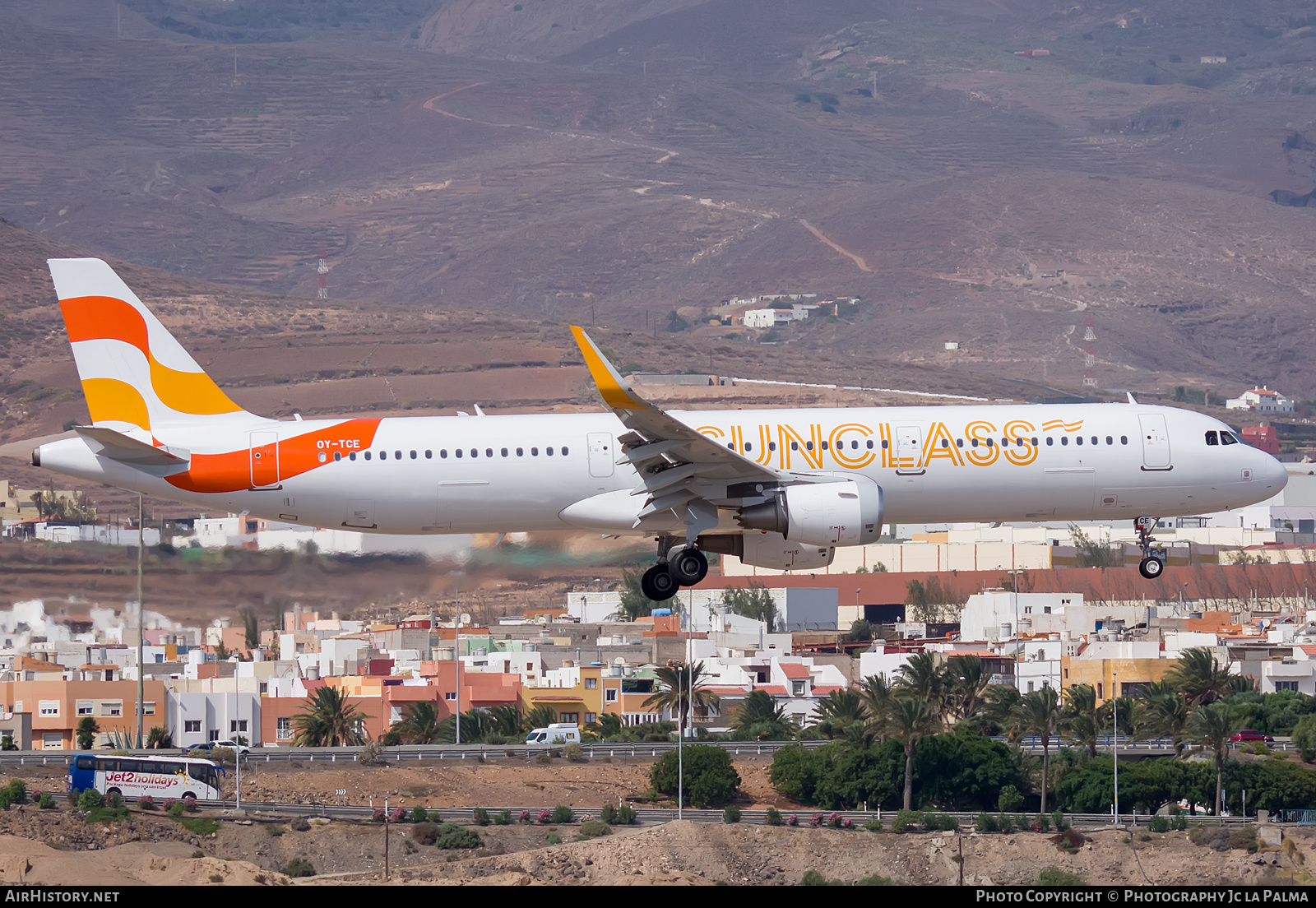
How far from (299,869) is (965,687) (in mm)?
45602

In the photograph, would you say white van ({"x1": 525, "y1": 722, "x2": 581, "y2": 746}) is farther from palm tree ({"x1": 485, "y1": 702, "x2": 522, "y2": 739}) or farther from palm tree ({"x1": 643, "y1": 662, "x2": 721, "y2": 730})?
palm tree ({"x1": 643, "y1": 662, "x2": 721, "y2": 730})

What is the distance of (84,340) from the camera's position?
50281 millimetres

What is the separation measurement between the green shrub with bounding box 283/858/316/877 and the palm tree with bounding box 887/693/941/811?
31.0 metres

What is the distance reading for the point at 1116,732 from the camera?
9306 cm

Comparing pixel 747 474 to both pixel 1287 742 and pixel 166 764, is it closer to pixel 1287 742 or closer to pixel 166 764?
pixel 166 764

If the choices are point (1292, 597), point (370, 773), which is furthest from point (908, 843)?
point (1292, 597)

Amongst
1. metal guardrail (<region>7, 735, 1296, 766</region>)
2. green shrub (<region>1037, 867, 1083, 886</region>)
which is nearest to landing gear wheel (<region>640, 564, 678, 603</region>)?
green shrub (<region>1037, 867, 1083, 886</region>)

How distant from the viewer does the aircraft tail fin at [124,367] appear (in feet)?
164

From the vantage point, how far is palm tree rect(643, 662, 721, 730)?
346 feet

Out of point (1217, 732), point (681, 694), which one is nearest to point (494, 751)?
point (681, 694)

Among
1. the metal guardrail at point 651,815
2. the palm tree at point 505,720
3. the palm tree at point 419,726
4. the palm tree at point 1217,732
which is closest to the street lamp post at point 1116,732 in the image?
the metal guardrail at point 651,815

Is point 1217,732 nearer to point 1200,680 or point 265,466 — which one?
point 1200,680

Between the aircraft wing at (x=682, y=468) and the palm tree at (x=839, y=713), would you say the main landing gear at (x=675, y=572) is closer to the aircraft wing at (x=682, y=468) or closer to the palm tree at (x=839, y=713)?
the aircraft wing at (x=682, y=468)

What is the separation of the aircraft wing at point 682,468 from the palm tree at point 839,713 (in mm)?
49136
